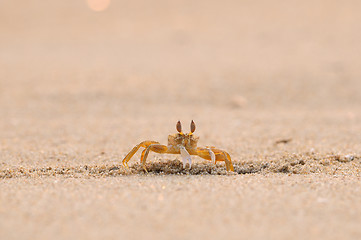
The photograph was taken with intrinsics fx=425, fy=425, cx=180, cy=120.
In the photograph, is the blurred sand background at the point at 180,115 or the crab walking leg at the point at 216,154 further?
the crab walking leg at the point at 216,154

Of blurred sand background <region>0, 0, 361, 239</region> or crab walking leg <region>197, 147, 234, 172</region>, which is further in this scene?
crab walking leg <region>197, 147, 234, 172</region>

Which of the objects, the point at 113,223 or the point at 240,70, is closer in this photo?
the point at 113,223

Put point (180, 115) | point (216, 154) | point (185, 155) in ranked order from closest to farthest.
A: point (185, 155)
point (216, 154)
point (180, 115)

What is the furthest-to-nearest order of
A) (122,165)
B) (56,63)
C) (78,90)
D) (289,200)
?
1. (56,63)
2. (78,90)
3. (122,165)
4. (289,200)

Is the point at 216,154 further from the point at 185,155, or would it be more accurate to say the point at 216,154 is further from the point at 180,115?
the point at 180,115

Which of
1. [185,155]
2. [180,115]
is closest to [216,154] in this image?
[185,155]

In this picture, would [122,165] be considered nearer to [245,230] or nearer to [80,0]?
[245,230]

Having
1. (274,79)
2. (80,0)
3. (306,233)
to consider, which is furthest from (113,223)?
(80,0)

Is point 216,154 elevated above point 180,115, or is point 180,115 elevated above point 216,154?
point 180,115
